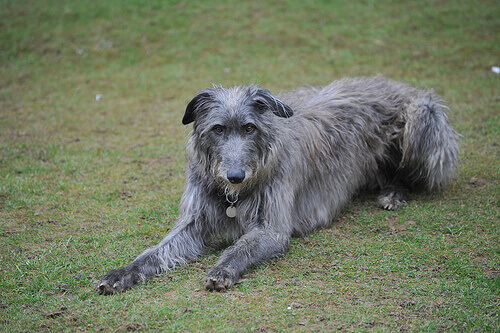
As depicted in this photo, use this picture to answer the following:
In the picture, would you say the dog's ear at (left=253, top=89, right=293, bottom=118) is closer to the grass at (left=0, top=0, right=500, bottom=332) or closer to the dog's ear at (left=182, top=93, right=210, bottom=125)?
the dog's ear at (left=182, top=93, right=210, bottom=125)

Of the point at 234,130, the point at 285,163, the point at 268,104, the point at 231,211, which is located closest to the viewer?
the point at 234,130

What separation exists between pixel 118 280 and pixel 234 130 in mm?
2140

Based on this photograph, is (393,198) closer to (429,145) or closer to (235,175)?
(429,145)

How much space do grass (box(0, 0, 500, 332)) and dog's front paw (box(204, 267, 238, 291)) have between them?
11 cm

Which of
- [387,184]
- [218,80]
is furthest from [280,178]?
[218,80]

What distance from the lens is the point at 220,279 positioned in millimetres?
5340

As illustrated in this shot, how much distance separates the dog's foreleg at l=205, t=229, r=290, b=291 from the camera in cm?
536

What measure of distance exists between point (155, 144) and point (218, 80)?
4441 millimetres

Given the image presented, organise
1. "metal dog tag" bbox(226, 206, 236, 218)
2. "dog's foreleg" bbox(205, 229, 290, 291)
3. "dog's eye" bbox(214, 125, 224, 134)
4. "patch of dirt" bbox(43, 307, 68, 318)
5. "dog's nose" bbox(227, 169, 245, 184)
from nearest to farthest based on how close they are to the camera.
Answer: "patch of dirt" bbox(43, 307, 68, 318)
"dog's foreleg" bbox(205, 229, 290, 291)
"dog's nose" bbox(227, 169, 245, 184)
"dog's eye" bbox(214, 125, 224, 134)
"metal dog tag" bbox(226, 206, 236, 218)

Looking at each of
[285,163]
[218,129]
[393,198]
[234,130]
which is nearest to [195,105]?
[218,129]

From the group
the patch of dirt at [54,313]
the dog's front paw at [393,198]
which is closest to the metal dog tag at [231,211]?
the patch of dirt at [54,313]

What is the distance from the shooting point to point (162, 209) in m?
7.78

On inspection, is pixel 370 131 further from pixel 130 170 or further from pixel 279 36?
pixel 279 36

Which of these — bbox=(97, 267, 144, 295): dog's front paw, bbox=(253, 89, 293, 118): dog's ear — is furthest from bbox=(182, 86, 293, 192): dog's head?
bbox=(97, 267, 144, 295): dog's front paw
